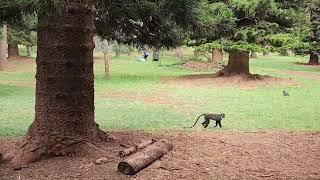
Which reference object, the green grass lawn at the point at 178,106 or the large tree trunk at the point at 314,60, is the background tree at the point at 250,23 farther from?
the large tree trunk at the point at 314,60

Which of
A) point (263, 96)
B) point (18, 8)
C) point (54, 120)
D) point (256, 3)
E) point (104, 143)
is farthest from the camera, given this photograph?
point (256, 3)

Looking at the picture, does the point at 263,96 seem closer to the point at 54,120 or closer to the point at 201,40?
the point at 201,40

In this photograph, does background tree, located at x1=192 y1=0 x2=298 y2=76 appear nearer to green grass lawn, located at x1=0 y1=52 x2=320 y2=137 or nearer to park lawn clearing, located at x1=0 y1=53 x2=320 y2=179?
park lawn clearing, located at x1=0 y1=53 x2=320 y2=179

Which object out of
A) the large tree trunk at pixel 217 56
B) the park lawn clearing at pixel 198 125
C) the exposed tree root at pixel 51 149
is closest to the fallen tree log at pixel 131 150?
the park lawn clearing at pixel 198 125

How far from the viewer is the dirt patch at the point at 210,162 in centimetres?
560

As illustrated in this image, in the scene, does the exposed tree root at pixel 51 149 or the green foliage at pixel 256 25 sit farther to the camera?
the green foliage at pixel 256 25

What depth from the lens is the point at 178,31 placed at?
9.05 m

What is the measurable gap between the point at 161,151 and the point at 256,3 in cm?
1521

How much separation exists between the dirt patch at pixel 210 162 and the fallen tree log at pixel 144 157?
7cm

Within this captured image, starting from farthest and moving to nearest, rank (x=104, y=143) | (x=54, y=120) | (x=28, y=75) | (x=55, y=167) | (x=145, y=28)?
(x=28, y=75) < (x=145, y=28) < (x=104, y=143) < (x=54, y=120) < (x=55, y=167)

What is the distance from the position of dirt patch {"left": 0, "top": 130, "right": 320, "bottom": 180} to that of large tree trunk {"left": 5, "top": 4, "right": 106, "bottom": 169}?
0.23 meters

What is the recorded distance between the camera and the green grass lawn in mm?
10812

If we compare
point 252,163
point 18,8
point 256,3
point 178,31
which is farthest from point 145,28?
point 256,3

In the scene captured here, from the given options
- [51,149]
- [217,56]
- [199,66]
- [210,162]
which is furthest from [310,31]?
[51,149]
